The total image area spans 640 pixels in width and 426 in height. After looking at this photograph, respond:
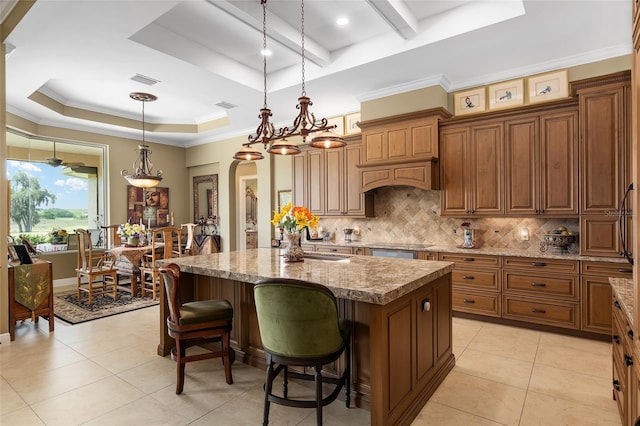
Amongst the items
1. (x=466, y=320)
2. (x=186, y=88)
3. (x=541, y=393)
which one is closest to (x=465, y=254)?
(x=466, y=320)

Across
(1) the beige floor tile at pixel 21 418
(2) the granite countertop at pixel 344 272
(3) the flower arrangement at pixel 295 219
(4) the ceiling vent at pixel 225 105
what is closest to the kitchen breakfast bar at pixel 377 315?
(2) the granite countertop at pixel 344 272

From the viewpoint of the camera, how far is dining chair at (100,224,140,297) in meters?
5.73

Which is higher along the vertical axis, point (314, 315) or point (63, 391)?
point (314, 315)

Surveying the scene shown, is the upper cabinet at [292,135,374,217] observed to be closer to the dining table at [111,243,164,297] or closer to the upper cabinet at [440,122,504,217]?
the upper cabinet at [440,122,504,217]

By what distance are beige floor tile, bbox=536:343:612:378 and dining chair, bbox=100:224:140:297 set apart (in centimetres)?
566

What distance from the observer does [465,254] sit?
4.43 metres

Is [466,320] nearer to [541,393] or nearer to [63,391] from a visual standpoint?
[541,393]

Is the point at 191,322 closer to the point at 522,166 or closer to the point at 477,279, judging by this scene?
the point at 477,279

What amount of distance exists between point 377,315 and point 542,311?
115 inches

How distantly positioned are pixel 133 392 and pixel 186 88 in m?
4.07

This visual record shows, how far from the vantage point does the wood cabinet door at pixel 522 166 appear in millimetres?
4180

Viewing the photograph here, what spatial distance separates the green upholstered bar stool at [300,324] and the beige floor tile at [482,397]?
1066 millimetres

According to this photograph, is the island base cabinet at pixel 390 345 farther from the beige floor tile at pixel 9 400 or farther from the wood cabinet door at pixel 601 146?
the wood cabinet door at pixel 601 146

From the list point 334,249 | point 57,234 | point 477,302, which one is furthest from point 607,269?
point 57,234
